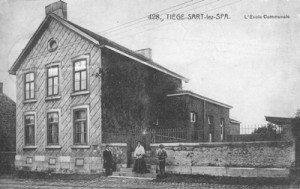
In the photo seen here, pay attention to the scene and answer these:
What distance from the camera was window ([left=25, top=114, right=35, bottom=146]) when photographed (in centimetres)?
2252

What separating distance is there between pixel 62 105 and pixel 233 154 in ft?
35.6

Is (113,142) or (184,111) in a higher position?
(184,111)

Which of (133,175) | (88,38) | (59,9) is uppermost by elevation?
(59,9)

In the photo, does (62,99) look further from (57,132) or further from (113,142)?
(113,142)

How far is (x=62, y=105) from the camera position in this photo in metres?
20.7

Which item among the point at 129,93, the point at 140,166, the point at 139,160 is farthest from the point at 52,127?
the point at 140,166

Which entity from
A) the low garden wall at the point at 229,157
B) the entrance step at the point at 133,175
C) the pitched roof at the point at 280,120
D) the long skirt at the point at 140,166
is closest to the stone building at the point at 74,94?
the entrance step at the point at 133,175

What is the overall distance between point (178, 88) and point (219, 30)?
30.3 ft

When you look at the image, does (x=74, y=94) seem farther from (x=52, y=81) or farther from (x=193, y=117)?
(x=193, y=117)

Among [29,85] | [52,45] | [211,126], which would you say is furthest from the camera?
[211,126]

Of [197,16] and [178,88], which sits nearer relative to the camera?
[197,16]

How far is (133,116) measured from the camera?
20422mm

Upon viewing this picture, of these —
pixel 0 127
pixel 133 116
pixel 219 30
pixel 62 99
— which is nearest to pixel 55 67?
pixel 62 99

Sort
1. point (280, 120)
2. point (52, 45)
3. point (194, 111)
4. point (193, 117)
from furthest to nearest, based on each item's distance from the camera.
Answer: point (193, 117), point (194, 111), point (52, 45), point (280, 120)
